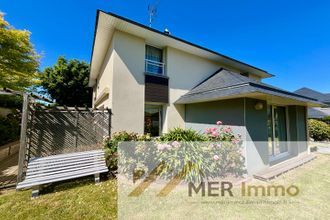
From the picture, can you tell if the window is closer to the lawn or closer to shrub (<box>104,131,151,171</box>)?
shrub (<box>104,131,151,171</box>)

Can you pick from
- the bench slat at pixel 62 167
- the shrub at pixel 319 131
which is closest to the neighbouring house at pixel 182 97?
the bench slat at pixel 62 167

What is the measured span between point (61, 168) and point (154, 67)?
704cm

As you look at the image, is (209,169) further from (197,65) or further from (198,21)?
(198,21)

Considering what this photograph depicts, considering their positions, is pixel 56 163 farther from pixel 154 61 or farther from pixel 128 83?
pixel 154 61

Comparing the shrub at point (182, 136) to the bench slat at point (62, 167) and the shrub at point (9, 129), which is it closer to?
the bench slat at point (62, 167)

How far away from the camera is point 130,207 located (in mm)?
4098

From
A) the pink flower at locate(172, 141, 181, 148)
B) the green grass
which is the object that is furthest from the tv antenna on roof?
the green grass

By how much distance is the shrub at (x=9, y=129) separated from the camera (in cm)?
1108

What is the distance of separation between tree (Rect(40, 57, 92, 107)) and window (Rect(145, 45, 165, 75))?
1679cm

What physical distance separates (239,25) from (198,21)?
135 inches

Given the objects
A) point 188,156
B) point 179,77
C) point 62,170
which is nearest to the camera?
point 62,170

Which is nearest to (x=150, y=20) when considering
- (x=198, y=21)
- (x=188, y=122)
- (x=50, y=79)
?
(x=198, y=21)

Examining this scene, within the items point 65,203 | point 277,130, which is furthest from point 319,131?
point 65,203

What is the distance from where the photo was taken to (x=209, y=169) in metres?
5.55
